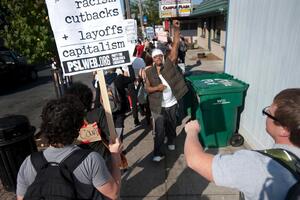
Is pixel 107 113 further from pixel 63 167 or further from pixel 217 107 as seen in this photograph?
pixel 217 107

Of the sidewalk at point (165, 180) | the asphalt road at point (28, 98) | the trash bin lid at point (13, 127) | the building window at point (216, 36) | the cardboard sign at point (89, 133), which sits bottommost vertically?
the asphalt road at point (28, 98)

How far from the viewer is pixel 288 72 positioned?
3424mm

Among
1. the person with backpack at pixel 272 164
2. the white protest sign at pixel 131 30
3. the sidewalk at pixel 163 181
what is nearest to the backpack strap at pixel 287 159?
the person with backpack at pixel 272 164

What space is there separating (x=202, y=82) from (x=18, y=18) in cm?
372

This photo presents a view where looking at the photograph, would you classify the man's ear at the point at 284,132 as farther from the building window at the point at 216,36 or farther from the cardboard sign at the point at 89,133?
the building window at the point at 216,36

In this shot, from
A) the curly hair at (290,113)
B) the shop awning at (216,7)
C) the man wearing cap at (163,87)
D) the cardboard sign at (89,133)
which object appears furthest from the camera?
the shop awning at (216,7)

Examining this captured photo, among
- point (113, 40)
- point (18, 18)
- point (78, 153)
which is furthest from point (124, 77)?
point (78, 153)

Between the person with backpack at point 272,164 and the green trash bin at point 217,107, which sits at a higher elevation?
the person with backpack at point 272,164

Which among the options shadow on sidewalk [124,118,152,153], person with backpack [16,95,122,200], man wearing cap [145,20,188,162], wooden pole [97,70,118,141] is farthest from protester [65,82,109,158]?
shadow on sidewalk [124,118,152,153]

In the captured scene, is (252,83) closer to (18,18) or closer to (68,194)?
(68,194)

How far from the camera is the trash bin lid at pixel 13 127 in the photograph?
11.5ft

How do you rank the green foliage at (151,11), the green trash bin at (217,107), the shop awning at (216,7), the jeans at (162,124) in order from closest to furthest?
the jeans at (162,124) < the green trash bin at (217,107) < the shop awning at (216,7) < the green foliage at (151,11)

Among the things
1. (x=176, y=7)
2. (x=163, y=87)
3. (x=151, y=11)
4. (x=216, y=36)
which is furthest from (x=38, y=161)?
(x=151, y=11)

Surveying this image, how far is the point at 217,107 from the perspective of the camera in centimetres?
440
